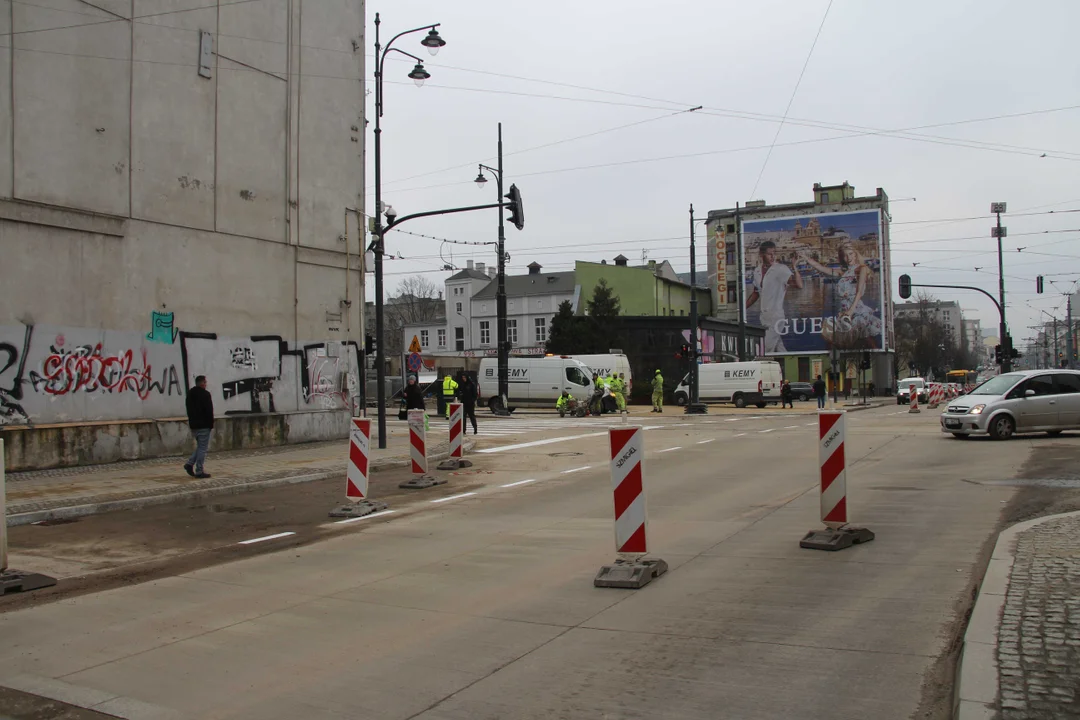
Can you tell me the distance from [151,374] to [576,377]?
23.2 metres

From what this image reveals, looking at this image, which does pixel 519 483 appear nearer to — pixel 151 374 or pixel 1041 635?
pixel 151 374

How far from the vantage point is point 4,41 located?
1468cm

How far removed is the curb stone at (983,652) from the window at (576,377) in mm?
30944

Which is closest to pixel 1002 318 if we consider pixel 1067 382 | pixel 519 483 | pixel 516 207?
pixel 1067 382

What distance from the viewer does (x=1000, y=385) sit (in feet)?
63.3

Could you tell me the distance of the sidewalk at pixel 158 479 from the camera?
11.7 m

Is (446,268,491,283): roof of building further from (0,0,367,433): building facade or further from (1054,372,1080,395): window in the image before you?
(1054,372,1080,395): window

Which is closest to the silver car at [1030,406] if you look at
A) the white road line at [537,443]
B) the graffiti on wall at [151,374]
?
the white road line at [537,443]

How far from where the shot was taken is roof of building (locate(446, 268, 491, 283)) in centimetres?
7981

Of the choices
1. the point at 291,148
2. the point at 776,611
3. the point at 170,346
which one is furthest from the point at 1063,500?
the point at 291,148

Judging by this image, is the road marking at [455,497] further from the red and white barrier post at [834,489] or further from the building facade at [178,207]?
the building facade at [178,207]

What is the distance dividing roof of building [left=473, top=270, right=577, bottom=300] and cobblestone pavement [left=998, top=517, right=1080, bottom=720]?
6943 cm

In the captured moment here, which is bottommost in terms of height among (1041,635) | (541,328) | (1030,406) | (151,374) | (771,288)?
(1041,635)

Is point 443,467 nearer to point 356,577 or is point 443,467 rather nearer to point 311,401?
point 311,401
